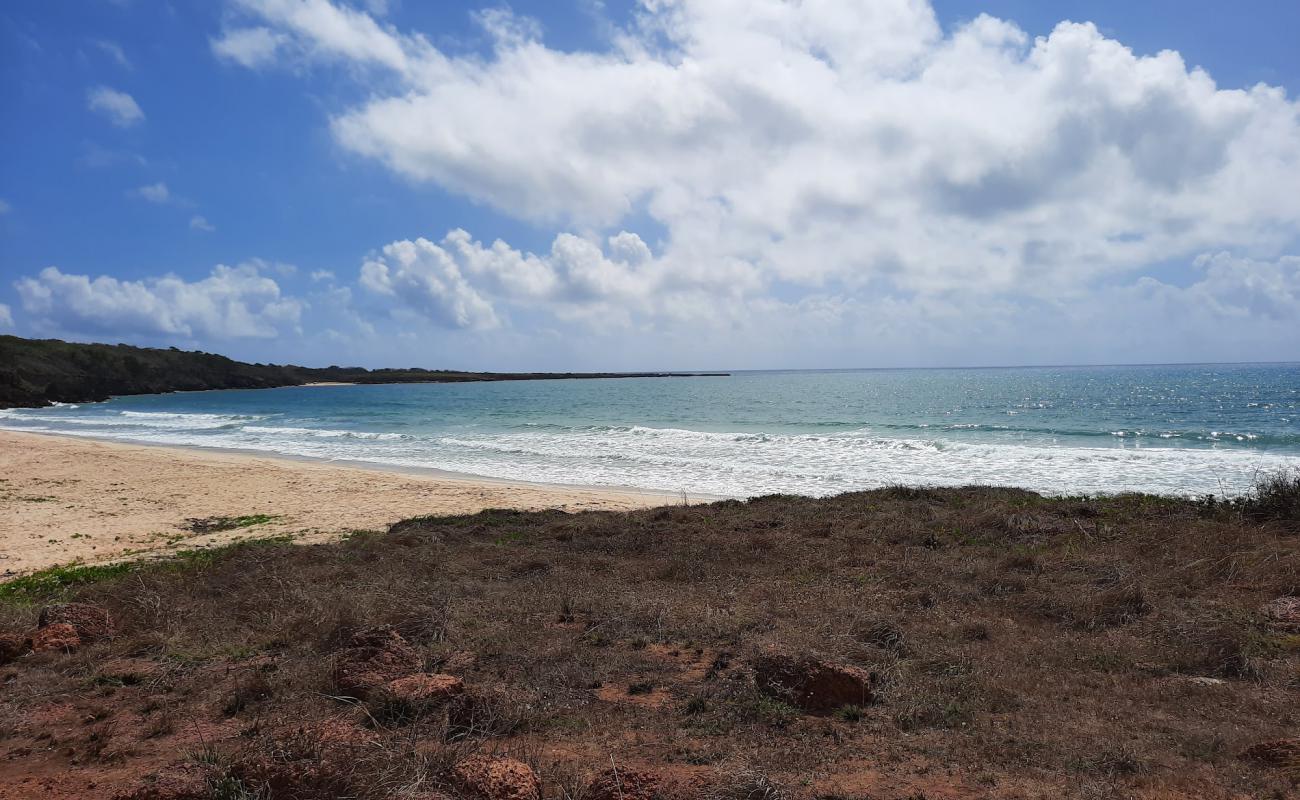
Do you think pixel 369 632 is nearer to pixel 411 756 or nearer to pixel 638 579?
pixel 411 756

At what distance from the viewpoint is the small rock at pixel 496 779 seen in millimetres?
3641

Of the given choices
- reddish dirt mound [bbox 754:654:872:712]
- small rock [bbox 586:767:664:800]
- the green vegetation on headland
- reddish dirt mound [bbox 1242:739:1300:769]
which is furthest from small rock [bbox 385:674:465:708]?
the green vegetation on headland

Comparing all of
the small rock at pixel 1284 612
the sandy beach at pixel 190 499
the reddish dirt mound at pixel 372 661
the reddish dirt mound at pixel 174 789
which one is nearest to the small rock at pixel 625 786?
the reddish dirt mound at pixel 174 789

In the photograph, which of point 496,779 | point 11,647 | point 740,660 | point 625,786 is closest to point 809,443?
point 740,660

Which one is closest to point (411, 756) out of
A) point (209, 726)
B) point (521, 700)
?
point (521, 700)

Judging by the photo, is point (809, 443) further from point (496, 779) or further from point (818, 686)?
point (496, 779)

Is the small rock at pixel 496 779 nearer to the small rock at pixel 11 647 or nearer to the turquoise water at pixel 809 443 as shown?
the small rock at pixel 11 647

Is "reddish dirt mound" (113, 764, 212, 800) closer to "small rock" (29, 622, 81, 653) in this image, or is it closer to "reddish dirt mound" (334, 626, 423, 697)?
"reddish dirt mound" (334, 626, 423, 697)

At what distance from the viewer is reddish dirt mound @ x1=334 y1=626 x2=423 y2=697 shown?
5121mm

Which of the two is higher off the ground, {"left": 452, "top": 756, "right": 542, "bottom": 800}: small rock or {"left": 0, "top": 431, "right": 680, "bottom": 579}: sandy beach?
{"left": 452, "top": 756, "right": 542, "bottom": 800}: small rock

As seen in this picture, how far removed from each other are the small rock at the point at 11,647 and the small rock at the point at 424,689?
13.0 feet

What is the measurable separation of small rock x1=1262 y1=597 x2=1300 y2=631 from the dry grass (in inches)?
5.8

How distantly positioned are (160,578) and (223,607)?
1.59 m

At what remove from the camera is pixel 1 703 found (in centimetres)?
525
